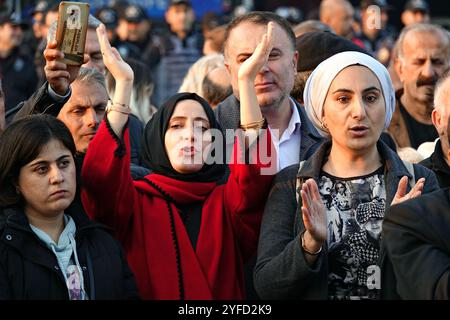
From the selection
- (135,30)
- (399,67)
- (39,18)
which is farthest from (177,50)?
(399,67)

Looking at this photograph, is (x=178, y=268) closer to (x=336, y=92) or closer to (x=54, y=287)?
(x=54, y=287)

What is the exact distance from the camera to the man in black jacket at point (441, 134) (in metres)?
5.43

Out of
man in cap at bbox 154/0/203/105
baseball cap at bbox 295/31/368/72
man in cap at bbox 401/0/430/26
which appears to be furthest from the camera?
man in cap at bbox 401/0/430/26

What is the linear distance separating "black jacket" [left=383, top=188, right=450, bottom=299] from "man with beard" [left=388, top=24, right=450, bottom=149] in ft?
10.9

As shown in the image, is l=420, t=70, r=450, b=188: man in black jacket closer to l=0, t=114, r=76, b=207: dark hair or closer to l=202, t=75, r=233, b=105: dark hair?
l=202, t=75, r=233, b=105: dark hair

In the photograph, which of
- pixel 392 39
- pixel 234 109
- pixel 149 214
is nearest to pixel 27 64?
pixel 392 39

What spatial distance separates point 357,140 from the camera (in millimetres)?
4887

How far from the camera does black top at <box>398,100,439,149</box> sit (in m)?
7.48

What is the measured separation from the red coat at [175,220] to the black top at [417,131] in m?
2.58

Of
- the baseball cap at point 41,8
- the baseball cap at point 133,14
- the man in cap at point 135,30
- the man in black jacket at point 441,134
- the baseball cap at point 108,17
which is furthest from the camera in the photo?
the baseball cap at point 41,8

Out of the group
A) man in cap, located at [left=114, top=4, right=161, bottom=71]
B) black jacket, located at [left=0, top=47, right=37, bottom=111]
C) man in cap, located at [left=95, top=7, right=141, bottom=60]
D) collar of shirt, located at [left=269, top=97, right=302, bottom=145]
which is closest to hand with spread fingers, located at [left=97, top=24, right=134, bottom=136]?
collar of shirt, located at [left=269, top=97, right=302, bottom=145]

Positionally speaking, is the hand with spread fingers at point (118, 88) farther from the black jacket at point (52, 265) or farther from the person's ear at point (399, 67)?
the person's ear at point (399, 67)

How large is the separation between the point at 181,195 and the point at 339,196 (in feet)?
2.52

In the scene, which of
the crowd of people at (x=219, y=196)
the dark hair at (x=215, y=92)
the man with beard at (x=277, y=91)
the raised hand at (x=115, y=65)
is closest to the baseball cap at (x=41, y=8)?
the dark hair at (x=215, y=92)
